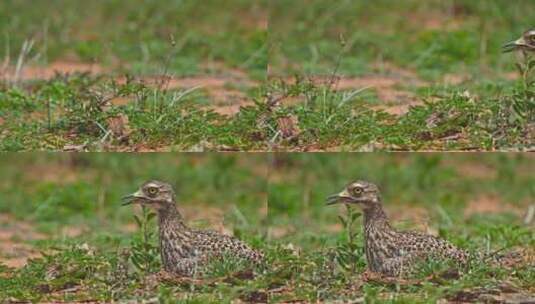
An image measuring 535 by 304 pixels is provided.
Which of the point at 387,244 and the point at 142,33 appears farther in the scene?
the point at 142,33

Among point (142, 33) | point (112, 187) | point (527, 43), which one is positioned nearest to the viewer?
point (527, 43)

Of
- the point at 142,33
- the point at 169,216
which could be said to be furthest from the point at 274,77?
the point at 142,33

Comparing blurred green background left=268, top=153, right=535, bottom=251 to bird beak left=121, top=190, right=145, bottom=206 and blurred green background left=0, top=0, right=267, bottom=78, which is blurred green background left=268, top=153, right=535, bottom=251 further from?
bird beak left=121, top=190, right=145, bottom=206

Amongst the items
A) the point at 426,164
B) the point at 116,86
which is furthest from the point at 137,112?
the point at 426,164

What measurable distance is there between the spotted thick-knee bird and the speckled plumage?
79cm

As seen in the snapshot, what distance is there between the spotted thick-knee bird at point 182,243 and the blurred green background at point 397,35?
192 centimetres

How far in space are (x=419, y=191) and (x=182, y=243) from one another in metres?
3.40

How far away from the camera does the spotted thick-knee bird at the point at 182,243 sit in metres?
10.6

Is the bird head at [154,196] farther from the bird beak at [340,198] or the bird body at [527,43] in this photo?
the bird body at [527,43]

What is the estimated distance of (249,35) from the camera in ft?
43.6

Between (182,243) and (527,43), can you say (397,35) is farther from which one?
(182,243)

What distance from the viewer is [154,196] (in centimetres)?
Answer: 1079

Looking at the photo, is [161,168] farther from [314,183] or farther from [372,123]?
[372,123]

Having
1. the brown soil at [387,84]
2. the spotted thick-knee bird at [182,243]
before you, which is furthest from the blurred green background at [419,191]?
the spotted thick-knee bird at [182,243]
